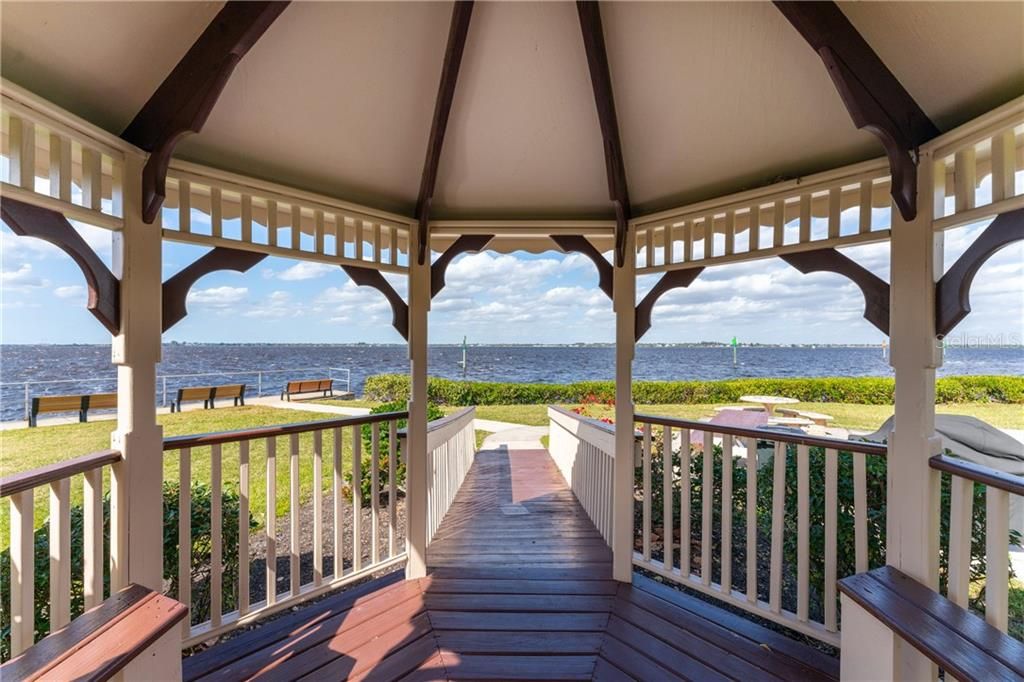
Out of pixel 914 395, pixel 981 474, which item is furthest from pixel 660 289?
pixel 981 474

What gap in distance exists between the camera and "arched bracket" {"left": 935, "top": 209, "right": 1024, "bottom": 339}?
1.47m

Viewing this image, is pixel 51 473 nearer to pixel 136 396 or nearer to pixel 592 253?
pixel 136 396

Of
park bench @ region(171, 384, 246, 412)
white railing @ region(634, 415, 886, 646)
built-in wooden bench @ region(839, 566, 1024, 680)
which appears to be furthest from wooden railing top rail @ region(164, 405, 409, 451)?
park bench @ region(171, 384, 246, 412)

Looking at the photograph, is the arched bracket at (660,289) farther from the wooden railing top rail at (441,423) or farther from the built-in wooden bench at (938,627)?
the wooden railing top rail at (441,423)

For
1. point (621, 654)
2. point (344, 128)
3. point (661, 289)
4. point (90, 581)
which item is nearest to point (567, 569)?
point (621, 654)

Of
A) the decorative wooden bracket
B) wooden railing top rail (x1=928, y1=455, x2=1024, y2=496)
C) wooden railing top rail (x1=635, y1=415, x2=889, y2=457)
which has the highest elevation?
the decorative wooden bracket

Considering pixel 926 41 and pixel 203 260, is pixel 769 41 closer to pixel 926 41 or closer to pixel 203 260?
pixel 926 41

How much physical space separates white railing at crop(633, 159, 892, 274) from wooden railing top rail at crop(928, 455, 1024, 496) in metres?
1.00

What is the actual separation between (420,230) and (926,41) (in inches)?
101

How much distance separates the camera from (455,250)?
301 centimetres

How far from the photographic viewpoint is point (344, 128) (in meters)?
2.28

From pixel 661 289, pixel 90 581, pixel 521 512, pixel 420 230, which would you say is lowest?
pixel 521 512

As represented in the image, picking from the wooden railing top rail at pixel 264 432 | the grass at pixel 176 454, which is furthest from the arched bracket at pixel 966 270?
the grass at pixel 176 454

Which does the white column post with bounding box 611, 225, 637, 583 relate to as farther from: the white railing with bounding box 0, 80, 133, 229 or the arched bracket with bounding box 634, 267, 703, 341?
the white railing with bounding box 0, 80, 133, 229
